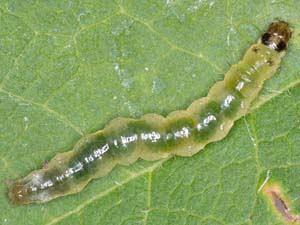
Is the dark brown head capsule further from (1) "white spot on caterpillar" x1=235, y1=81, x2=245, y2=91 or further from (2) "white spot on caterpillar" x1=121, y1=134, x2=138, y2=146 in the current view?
(2) "white spot on caterpillar" x1=121, y1=134, x2=138, y2=146

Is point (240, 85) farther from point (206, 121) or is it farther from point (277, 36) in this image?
point (277, 36)

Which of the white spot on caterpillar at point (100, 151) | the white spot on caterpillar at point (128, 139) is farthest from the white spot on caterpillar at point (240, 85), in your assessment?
the white spot on caterpillar at point (100, 151)

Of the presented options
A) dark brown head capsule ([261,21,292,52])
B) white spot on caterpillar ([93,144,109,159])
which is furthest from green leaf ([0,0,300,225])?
white spot on caterpillar ([93,144,109,159])

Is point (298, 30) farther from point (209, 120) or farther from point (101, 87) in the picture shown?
point (101, 87)

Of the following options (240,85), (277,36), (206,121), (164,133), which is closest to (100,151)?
(164,133)

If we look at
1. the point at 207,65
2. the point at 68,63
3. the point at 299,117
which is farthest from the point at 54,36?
the point at 299,117
